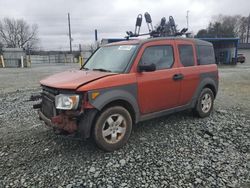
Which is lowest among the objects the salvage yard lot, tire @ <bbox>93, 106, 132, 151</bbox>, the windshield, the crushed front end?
the salvage yard lot

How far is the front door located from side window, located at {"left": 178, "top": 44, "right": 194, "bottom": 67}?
0.80ft

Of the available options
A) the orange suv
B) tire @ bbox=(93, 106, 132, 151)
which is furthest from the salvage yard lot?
the orange suv

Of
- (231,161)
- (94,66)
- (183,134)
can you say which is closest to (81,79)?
(94,66)

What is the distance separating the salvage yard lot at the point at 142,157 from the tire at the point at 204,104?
23 centimetres

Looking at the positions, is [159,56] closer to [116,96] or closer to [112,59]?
[112,59]

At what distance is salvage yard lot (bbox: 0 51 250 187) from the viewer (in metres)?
3.18

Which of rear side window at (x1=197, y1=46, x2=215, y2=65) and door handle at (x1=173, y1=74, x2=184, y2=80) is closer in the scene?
door handle at (x1=173, y1=74, x2=184, y2=80)

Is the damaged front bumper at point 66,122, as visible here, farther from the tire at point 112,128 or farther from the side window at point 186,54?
the side window at point 186,54

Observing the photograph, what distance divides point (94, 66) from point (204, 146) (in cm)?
260

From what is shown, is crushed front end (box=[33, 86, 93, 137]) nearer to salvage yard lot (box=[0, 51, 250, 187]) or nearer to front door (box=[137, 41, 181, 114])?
salvage yard lot (box=[0, 51, 250, 187])

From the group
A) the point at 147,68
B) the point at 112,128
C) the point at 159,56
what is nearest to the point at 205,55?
the point at 159,56

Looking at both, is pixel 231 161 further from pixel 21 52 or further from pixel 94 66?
pixel 21 52

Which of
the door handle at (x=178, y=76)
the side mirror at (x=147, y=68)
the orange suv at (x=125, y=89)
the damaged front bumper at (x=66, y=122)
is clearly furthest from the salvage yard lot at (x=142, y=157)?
the side mirror at (x=147, y=68)

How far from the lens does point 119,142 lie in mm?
3994
